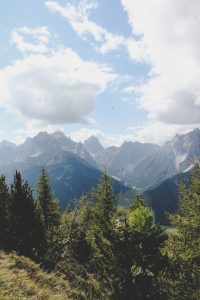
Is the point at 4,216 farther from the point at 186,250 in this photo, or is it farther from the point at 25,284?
the point at 25,284

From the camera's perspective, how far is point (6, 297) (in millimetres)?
13633

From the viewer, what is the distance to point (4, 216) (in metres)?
41.3

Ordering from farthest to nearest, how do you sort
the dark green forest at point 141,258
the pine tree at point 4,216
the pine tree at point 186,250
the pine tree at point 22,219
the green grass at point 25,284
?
the pine tree at point 22,219 < the pine tree at point 4,216 < the dark green forest at point 141,258 < the pine tree at point 186,250 < the green grass at point 25,284

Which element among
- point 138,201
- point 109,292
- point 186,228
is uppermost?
point 138,201

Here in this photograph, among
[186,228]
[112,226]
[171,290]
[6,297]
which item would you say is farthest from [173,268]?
[6,297]

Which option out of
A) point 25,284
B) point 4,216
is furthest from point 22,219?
point 25,284

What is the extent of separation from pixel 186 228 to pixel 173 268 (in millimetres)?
3450

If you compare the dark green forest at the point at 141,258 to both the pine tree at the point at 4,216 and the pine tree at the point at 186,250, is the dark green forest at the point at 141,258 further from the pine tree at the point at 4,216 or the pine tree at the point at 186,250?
the pine tree at the point at 4,216

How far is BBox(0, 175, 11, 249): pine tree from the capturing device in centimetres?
3928

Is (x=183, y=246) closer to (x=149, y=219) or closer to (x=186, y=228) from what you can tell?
(x=186, y=228)

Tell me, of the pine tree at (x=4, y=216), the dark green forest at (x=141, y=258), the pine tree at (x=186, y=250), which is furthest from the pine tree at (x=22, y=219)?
the pine tree at (x=186, y=250)

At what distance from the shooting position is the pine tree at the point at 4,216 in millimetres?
39281

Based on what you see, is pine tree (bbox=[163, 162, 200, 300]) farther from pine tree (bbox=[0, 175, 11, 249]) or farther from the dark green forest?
pine tree (bbox=[0, 175, 11, 249])

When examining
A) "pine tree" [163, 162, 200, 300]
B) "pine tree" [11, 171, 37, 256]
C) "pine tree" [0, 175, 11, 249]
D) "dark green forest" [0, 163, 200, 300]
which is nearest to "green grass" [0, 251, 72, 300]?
"dark green forest" [0, 163, 200, 300]
